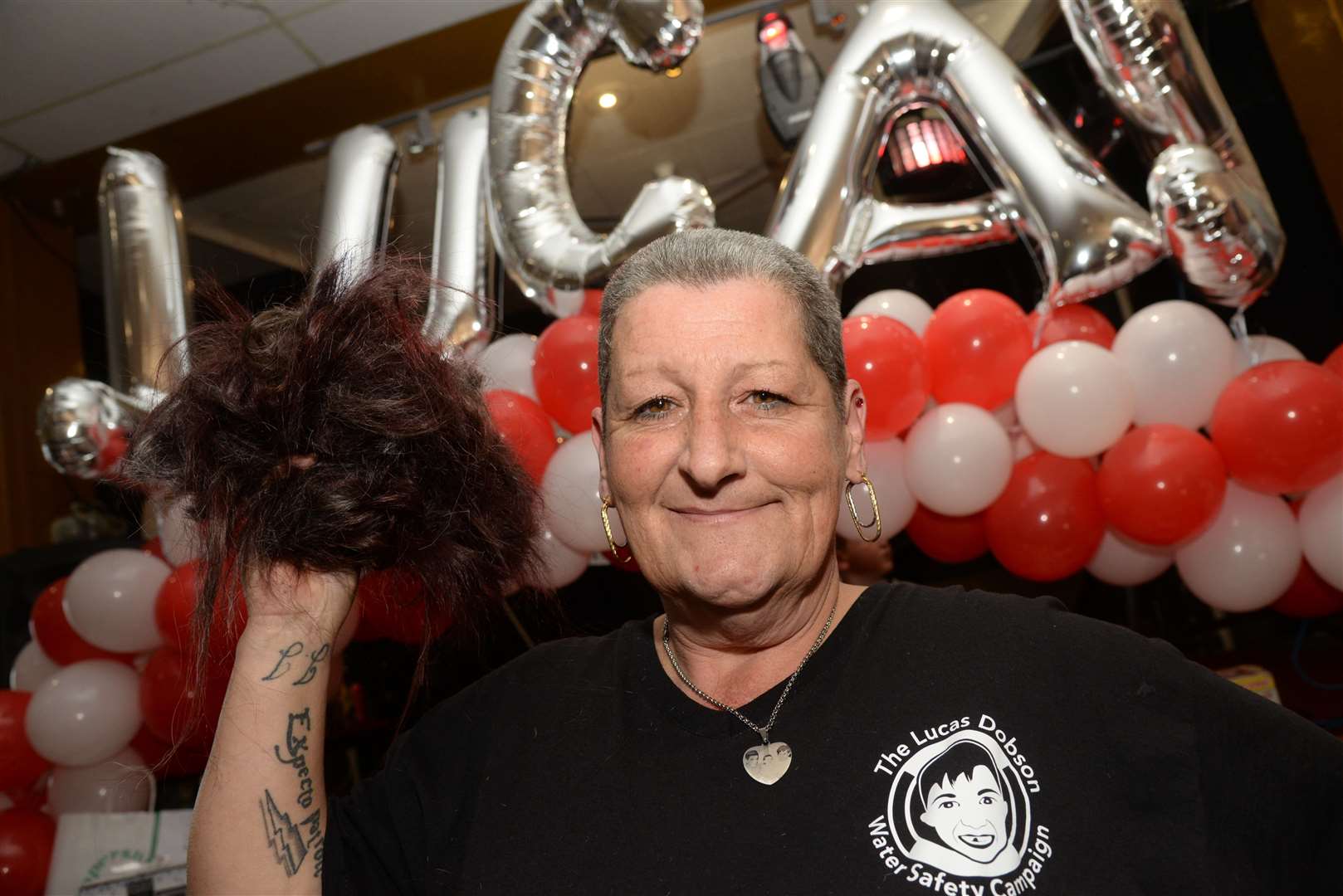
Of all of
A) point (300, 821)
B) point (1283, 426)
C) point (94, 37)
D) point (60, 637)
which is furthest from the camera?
point (94, 37)

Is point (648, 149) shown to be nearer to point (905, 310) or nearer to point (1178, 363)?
point (905, 310)

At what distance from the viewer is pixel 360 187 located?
2.73 m

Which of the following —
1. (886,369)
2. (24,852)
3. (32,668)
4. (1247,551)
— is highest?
(886,369)

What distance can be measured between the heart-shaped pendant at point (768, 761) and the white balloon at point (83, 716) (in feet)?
6.85

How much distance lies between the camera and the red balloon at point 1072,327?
7.43ft

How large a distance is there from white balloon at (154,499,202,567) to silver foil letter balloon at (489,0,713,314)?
95 centimetres

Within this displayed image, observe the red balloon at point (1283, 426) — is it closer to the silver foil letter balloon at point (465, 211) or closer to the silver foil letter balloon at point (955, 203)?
the silver foil letter balloon at point (955, 203)

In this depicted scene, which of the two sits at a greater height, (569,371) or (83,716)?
(569,371)

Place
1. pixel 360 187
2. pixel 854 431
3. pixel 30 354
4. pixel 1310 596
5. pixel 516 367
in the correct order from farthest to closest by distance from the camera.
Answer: pixel 30 354 < pixel 360 187 < pixel 516 367 < pixel 1310 596 < pixel 854 431

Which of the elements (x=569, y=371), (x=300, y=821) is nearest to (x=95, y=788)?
(x=569, y=371)

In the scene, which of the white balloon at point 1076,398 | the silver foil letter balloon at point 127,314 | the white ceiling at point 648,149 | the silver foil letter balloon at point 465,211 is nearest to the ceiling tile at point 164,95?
the white ceiling at point 648,149

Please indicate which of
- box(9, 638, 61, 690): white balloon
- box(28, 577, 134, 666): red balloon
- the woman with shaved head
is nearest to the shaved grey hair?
the woman with shaved head

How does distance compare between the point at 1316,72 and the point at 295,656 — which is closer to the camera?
the point at 295,656

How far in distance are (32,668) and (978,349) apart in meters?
2.62
